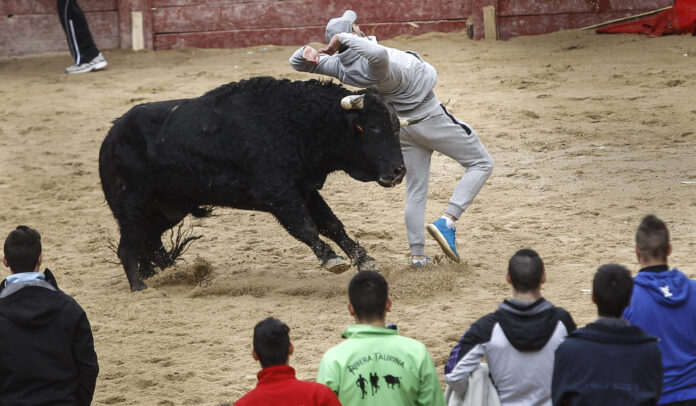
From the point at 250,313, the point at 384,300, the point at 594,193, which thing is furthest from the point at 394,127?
the point at 384,300

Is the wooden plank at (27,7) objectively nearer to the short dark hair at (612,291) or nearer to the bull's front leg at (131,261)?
the bull's front leg at (131,261)

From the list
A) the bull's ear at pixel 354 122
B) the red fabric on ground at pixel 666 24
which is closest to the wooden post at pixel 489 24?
the red fabric on ground at pixel 666 24

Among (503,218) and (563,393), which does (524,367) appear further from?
(503,218)

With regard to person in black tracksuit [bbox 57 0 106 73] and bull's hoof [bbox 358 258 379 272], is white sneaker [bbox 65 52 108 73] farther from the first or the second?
bull's hoof [bbox 358 258 379 272]

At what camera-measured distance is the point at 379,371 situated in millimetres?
3869

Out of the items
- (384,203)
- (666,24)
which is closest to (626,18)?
(666,24)

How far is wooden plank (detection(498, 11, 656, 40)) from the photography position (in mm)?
14484

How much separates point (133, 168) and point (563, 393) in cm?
497

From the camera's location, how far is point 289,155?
7.42 meters

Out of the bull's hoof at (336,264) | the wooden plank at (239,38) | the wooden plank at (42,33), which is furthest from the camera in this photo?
the wooden plank at (42,33)

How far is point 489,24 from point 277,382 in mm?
11680

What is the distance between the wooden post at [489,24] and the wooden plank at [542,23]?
90 millimetres

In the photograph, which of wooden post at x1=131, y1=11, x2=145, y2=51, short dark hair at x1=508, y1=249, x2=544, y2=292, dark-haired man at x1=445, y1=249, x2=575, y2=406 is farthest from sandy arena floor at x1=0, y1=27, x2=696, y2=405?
short dark hair at x1=508, y1=249, x2=544, y2=292

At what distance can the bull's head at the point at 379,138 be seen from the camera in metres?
7.27
